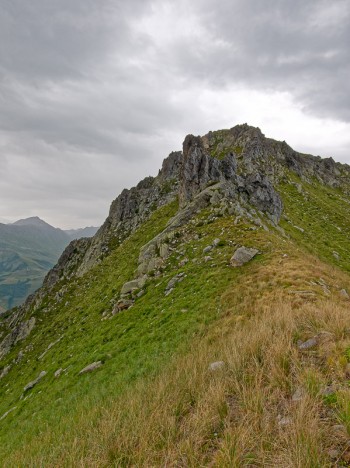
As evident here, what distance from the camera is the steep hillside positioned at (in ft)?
16.6

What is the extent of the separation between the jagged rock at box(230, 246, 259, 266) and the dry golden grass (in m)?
12.6

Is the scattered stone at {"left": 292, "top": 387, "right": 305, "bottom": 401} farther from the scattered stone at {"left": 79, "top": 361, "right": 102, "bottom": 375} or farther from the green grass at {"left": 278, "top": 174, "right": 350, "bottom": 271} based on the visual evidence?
the green grass at {"left": 278, "top": 174, "right": 350, "bottom": 271}

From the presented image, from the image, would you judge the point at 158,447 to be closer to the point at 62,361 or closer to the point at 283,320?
the point at 283,320

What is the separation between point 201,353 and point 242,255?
14.0m

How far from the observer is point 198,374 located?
7.48 meters

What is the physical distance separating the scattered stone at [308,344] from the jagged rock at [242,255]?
1403 centimetres

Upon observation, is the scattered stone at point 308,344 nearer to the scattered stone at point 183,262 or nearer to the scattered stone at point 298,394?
the scattered stone at point 298,394

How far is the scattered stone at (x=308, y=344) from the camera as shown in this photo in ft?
24.3

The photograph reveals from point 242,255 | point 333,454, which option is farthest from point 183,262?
point 333,454

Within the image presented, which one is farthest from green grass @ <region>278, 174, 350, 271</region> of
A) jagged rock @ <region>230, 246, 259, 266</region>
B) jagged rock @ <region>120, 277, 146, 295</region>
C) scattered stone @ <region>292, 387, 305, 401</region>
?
scattered stone @ <region>292, 387, 305, 401</region>

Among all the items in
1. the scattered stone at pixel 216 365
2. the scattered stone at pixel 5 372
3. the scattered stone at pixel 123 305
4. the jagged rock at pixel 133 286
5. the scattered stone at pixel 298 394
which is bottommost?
the scattered stone at pixel 5 372

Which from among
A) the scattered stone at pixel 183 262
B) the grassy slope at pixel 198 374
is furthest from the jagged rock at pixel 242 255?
the scattered stone at pixel 183 262

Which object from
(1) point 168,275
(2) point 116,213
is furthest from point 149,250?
(2) point 116,213

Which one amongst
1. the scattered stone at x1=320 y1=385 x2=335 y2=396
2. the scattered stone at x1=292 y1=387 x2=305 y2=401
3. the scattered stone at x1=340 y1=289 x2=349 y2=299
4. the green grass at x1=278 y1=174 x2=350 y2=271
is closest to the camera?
the scattered stone at x1=320 y1=385 x2=335 y2=396
